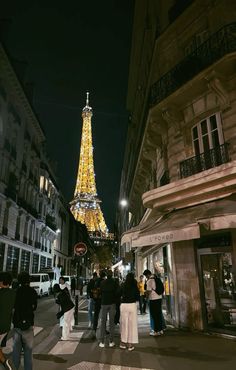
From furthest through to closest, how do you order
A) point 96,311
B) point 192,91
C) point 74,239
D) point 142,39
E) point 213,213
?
point 74,239 → point 142,39 → point 192,91 → point 96,311 → point 213,213

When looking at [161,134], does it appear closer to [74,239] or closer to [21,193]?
[21,193]

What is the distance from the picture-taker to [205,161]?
10.1 m

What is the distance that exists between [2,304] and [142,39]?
18.9 meters

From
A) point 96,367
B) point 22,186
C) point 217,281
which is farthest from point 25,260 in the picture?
point 96,367

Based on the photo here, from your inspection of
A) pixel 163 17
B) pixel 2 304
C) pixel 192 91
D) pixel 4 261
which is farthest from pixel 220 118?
pixel 4 261

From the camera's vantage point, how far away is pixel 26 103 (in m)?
34.5

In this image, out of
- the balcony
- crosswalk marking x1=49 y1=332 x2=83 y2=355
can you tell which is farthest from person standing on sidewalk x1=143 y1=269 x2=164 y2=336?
the balcony

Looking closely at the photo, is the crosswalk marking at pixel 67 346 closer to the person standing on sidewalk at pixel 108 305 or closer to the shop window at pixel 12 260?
the person standing on sidewalk at pixel 108 305

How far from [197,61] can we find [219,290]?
766cm

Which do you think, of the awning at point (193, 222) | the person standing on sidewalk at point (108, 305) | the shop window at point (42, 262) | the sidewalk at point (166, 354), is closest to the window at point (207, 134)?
the awning at point (193, 222)

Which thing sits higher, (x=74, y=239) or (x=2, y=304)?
(x=74, y=239)

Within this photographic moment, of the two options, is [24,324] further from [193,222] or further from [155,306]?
[155,306]

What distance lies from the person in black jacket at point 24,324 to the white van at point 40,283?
20261mm

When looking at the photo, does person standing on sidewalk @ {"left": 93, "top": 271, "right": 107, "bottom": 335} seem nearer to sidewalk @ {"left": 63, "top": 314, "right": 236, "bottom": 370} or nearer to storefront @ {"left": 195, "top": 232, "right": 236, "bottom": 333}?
sidewalk @ {"left": 63, "top": 314, "right": 236, "bottom": 370}
